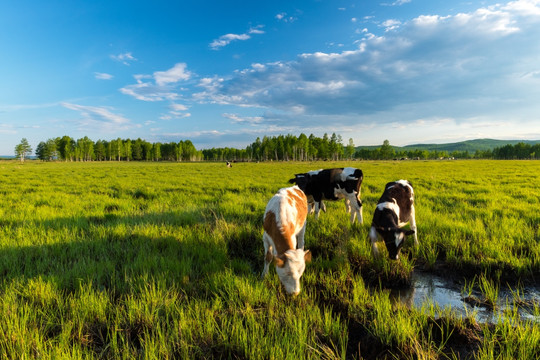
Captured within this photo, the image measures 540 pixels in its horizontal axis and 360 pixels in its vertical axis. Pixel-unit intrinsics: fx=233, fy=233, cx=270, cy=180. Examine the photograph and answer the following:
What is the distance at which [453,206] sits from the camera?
29.4 ft

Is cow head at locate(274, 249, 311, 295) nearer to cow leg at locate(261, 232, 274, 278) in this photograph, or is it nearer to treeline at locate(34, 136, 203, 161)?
cow leg at locate(261, 232, 274, 278)

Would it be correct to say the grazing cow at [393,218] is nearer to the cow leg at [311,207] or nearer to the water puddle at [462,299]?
the water puddle at [462,299]

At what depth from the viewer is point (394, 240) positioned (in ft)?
14.5

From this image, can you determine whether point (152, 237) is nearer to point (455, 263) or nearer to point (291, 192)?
point (291, 192)

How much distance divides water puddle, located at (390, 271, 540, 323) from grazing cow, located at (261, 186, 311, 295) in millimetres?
1636

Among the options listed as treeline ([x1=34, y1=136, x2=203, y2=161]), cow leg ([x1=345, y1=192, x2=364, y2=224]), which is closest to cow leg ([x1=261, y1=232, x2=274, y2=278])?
cow leg ([x1=345, y1=192, x2=364, y2=224])

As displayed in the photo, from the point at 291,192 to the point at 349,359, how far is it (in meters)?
3.35

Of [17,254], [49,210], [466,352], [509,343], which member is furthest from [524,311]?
[49,210]

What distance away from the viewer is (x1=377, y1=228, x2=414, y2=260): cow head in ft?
14.4

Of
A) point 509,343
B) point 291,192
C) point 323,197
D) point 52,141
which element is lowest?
point 509,343

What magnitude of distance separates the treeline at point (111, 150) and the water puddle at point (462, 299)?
14337 centimetres

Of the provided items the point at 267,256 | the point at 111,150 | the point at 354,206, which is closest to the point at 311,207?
the point at 354,206

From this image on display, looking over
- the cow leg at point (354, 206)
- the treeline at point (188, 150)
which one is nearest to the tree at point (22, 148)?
the treeline at point (188, 150)

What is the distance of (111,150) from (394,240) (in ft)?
513
